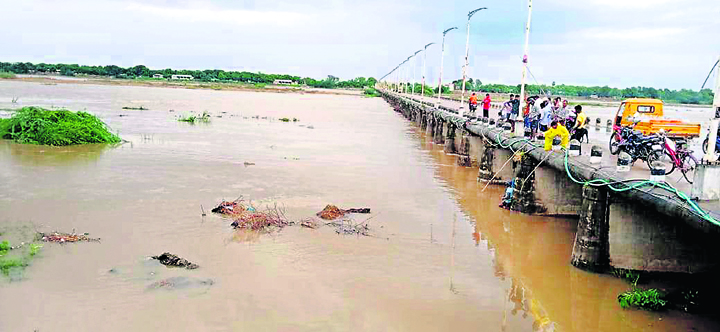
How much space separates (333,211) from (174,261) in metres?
5.10

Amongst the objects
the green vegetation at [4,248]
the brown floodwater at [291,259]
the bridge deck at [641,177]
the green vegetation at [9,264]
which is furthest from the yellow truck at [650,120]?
the green vegetation at [4,248]

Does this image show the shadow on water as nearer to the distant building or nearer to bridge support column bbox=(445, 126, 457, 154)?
bridge support column bbox=(445, 126, 457, 154)

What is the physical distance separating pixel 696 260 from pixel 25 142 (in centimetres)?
2581

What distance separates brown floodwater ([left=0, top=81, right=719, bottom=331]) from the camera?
954 centimetres

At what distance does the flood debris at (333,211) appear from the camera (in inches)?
611

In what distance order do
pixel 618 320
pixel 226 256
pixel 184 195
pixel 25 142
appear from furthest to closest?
pixel 25 142 → pixel 184 195 → pixel 226 256 → pixel 618 320

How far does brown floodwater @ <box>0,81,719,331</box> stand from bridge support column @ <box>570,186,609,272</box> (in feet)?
0.96

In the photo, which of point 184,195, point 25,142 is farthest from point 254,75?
point 184,195

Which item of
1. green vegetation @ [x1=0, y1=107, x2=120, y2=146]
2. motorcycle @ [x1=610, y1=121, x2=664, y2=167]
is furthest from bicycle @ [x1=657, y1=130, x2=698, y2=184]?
green vegetation @ [x1=0, y1=107, x2=120, y2=146]

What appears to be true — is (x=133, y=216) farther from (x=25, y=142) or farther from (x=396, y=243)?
(x=25, y=142)

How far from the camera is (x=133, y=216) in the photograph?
49.6 ft

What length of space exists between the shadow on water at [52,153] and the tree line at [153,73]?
136 meters

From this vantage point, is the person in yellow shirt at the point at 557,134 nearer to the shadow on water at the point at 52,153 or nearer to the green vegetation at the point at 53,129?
the shadow on water at the point at 52,153

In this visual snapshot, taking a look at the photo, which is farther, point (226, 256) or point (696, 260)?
point (226, 256)
